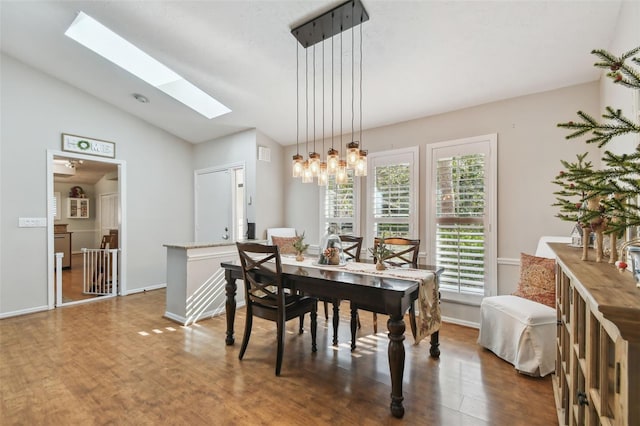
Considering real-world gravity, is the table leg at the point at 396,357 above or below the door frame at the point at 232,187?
below

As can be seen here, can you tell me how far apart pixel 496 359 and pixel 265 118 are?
13.1 feet

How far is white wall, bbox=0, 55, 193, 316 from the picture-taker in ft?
12.2

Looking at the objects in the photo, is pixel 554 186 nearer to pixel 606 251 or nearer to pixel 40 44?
pixel 606 251

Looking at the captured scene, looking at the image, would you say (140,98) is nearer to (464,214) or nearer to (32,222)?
(32,222)

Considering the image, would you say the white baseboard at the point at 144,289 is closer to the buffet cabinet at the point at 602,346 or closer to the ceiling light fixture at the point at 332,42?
the ceiling light fixture at the point at 332,42

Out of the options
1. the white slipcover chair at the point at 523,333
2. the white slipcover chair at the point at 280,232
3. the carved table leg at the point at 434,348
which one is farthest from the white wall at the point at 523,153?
the white slipcover chair at the point at 280,232

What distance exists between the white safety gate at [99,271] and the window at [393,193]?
4.12 metres

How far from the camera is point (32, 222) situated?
12.7 ft

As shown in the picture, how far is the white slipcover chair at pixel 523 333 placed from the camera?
2305 millimetres

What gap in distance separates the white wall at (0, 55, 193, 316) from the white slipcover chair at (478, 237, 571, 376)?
5.11 m

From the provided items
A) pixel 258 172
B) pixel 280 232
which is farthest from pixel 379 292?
pixel 258 172

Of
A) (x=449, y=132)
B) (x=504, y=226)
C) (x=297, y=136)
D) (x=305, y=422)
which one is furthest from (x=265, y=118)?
(x=305, y=422)

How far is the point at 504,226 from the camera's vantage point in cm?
320

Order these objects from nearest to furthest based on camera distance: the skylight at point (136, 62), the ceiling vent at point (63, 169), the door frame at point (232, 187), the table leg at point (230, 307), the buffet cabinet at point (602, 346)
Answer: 1. the buffet cabinet at point (602, 346)
2. the table leg at point (230, 307)
3. the skylight at point (136, 62)
4. the door frame at point (232, 187)
5. the ceiling vent at point (63, 169)
